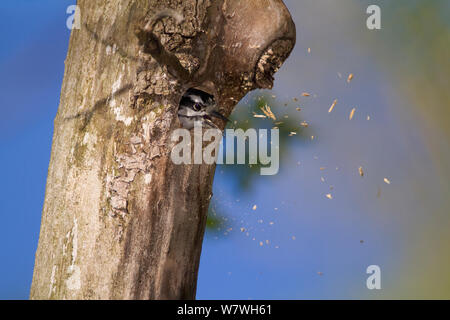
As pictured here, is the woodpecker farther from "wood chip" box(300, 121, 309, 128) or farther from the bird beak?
"wood chip" box(300, 121, 309, 128)

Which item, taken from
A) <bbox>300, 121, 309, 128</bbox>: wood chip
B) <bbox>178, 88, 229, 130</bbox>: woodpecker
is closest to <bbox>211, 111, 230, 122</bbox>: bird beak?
<bbox>178, 88, 229, 130</bbox>: woodpecker

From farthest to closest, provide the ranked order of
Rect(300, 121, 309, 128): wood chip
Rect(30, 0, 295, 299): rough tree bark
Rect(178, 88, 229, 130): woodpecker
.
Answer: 1. Rect(300, 121, 309, 128): wood chip
2. Rect(178, 88, 229, 130): woodpecker
3. Rect(30, 0, 295, 299): rough tree bark

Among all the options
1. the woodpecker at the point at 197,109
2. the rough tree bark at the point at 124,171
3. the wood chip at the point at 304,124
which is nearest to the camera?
the rough tree bark at the point at 124,171

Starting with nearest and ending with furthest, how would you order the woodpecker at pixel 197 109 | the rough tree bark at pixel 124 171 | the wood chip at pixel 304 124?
the rough tree bark at pixel 124 171
the woodpecker at pixel 197 109
the wood chip at pixel 304 124

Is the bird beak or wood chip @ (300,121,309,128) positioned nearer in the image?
the bird beak

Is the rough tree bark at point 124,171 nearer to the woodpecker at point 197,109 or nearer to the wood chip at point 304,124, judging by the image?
the woodpecker at point 197,109

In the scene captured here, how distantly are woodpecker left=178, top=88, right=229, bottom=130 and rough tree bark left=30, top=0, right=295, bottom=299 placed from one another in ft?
0.14

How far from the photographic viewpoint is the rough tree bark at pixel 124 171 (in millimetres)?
921

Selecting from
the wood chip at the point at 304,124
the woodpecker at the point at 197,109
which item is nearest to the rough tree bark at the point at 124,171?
the woodpecker at the point at 197,109

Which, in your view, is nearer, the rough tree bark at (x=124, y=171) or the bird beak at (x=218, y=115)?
the rough tree bark at (x=124, y=171)

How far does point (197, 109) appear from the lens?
105 centimetres

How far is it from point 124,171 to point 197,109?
9.4 inches

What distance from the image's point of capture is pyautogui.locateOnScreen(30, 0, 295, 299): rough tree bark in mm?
921

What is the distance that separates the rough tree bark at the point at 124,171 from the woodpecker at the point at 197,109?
0.04 metres
